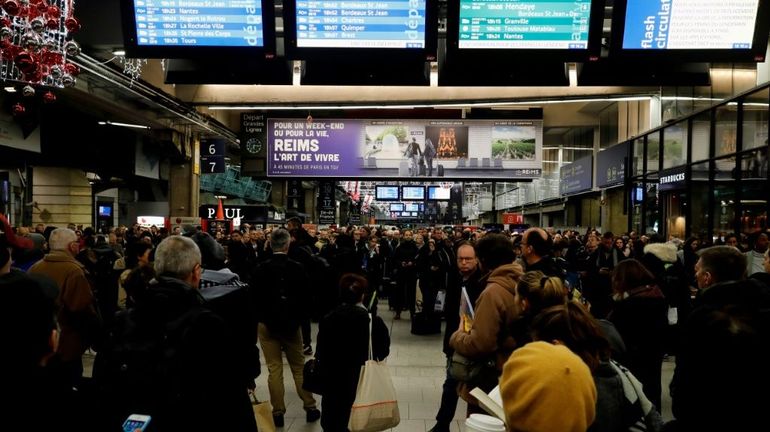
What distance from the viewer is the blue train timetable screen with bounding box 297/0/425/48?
5.71 metres

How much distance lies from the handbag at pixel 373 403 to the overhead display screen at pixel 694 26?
4.20m

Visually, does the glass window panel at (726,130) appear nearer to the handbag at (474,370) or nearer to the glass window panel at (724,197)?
the glass window panel at (724,197)

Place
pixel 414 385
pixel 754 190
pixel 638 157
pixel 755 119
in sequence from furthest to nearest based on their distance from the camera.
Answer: pixel 638 157 < pixel 754 190 < pixel 755 119 < pixel 414 385

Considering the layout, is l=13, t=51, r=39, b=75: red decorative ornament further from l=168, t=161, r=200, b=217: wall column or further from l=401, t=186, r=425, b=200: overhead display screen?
l=401, t=186, r=425, b=200: overhead display screen

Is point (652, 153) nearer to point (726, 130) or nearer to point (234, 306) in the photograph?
point (726, 130)

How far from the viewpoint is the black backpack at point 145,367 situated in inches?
95.3

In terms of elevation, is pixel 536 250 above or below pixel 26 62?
below

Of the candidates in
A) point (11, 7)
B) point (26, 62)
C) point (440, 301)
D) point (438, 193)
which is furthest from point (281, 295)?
point (438, 193)

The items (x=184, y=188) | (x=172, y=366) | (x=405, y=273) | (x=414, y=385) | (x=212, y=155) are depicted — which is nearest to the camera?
(x=172, y=366)

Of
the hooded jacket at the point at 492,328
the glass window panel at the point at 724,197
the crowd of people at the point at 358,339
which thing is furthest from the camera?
the glass window panel at the point at 724,197

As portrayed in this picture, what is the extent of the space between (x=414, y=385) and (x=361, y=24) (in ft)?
13.8

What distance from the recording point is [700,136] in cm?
1079

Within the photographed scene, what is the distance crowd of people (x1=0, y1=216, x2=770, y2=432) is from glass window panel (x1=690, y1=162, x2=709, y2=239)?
3621mm

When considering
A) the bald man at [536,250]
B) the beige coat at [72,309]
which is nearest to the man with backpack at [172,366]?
the beige coat at [72,309]
